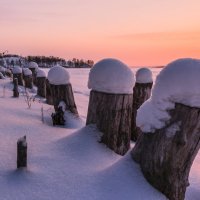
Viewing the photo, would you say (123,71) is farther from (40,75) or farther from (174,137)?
(40,75)

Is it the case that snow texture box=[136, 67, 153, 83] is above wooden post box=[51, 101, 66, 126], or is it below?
above

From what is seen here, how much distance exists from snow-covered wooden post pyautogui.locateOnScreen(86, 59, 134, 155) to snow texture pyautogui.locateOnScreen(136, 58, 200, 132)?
0.89m

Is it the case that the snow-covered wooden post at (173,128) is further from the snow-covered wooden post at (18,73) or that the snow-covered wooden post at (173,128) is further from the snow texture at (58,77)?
the snow-covered wooden post at (18,73)

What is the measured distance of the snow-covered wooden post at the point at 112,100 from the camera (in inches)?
172

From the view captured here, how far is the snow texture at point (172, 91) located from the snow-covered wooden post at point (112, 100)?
2.90ft

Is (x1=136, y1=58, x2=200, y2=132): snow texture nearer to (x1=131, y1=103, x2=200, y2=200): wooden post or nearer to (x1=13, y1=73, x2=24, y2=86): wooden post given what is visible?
(x1=131, y1=103, x2=200, y2=200): wooden post

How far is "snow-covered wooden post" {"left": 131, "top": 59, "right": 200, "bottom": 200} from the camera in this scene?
3209 millimetres

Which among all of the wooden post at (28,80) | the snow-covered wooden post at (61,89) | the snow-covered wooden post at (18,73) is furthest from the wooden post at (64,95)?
the snow-covered wooden post at (18,73)

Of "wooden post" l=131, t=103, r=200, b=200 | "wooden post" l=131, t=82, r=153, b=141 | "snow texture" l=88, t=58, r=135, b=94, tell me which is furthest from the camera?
"wooden post" l=131, t=82, r=153, b=141

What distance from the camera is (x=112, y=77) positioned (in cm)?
434

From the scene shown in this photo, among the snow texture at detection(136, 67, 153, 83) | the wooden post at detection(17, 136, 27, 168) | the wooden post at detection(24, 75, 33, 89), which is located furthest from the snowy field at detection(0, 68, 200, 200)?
the wooden post at detection(24, 75, 33, 89)

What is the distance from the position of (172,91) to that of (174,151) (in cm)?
58

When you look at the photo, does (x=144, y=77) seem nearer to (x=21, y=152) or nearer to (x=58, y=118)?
(x=58, y=118)

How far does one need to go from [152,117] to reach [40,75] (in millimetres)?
9847
